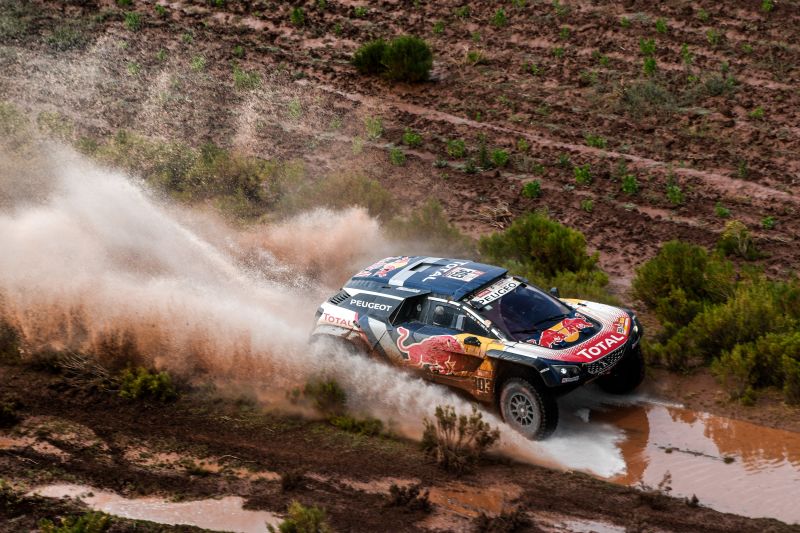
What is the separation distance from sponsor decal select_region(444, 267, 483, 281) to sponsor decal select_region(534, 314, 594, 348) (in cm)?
127

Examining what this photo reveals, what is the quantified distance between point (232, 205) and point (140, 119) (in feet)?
19.5

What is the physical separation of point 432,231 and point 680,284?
4713mm

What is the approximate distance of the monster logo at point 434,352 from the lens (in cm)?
1125

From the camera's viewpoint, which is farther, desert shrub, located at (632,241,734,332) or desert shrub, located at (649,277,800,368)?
desert shrub, located at (632,241,734,332)

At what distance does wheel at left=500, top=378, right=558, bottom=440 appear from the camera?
10547mm

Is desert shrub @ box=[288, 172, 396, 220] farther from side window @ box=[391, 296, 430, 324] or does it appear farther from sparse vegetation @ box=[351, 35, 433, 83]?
side window @ box=[391, 296, 430, 324]

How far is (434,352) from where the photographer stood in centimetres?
1138

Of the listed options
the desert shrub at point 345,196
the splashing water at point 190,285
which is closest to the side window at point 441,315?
the splashing water at point 190,285

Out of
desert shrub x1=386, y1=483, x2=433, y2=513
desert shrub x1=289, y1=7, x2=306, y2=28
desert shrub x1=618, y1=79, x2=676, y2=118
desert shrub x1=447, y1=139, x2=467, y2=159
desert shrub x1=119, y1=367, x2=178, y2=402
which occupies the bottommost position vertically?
desert shrub x1=119, y1=367, x2=178, y2=402

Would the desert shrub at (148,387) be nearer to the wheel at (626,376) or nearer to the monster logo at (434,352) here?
the monster logo at (434,352)

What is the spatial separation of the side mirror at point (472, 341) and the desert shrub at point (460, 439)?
860mm

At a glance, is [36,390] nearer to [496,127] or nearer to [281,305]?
[281,305]

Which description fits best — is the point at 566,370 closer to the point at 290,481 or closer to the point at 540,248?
the point at 290,481

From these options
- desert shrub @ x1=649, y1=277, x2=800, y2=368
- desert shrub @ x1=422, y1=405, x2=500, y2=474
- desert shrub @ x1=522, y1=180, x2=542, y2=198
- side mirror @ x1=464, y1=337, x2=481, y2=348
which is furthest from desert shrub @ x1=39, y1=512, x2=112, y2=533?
desert shrub @ x1=522, y1=180, x2=542, y2=198
